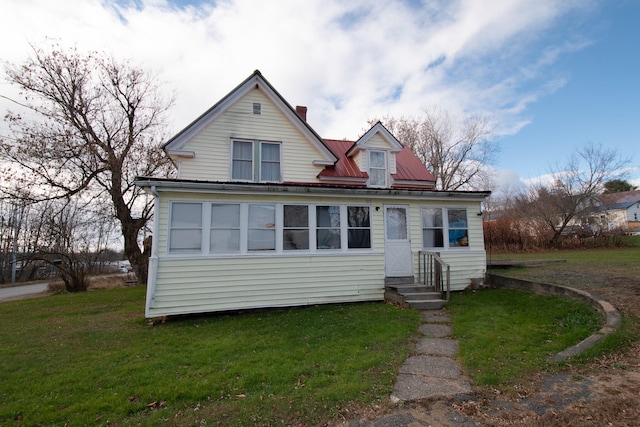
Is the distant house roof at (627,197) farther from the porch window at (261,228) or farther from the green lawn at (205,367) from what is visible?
A: the porch window at (261,228)

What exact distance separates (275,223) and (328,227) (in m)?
1.67

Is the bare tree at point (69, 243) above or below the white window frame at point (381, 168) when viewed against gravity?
below

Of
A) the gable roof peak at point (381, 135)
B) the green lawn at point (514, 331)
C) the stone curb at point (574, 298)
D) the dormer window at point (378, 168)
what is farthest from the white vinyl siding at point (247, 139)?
the stone curb at point (574, 298)

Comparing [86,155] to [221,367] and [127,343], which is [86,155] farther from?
[221,367]

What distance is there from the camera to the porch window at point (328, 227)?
9359 mm

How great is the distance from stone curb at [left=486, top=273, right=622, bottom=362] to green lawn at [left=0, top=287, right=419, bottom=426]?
2.58 m

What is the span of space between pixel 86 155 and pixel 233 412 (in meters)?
18.6

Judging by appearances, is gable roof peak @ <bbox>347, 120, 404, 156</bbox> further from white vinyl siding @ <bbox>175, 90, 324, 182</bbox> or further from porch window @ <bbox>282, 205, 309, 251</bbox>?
porch window @ <bbox>282, 205, 309, 251</bbox>

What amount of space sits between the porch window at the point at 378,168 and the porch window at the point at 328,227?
4.33 meters

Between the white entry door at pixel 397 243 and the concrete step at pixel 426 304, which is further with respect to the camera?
the white entry door at pixel 397 243

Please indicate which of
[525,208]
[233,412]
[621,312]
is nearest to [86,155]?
[233,412]

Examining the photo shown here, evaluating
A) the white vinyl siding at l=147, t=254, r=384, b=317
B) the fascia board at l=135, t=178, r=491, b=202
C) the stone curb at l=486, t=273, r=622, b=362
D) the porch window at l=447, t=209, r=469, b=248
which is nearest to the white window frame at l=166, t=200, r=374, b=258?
the white vinyl siding at l=147, t=254, r=384, b=317

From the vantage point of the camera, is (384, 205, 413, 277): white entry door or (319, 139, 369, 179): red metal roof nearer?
(384, 205, 413, 277): white entry door

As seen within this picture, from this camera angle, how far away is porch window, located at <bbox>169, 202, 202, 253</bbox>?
26.9 ft
